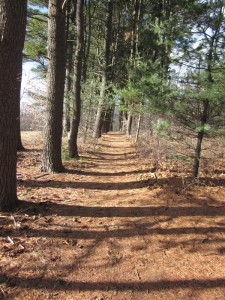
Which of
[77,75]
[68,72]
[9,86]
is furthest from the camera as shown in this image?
[68,72]

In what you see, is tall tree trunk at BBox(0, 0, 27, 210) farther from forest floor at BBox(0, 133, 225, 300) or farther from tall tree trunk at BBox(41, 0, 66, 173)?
tall tree trunk at BBox(41, 0, 66, 173)

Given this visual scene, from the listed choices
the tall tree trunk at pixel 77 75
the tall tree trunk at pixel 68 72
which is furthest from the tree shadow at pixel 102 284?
the tall tree trunk at pixel 68 72

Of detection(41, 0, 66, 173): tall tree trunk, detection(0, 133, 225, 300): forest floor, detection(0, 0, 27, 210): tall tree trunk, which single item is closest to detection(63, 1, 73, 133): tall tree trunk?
detection(41, 0, 66, 173): tall tree trunk

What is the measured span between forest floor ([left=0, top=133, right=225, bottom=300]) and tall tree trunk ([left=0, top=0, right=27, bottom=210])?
21.3 inches

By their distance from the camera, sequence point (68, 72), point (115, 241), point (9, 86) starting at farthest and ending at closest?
point (68, 72) → point (9, 86) → point (115, 241)

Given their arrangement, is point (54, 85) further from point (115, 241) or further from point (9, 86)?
point (115, 241)

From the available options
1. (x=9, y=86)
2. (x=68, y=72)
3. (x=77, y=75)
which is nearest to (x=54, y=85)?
(x=77, y=75)

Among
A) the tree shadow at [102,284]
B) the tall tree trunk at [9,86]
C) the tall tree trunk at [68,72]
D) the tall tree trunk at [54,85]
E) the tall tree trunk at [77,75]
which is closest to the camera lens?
the tree shadow at [102,284]

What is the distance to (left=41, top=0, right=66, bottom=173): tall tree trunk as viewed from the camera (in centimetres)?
658

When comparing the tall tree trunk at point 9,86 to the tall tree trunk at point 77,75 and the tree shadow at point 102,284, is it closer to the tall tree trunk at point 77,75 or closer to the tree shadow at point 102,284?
the tree shadow at point 102,284

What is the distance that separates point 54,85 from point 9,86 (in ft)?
9.68

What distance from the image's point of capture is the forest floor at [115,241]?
2746 mm

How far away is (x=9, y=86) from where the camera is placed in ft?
12.8

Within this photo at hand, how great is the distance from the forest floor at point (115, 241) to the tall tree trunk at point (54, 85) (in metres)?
0.85
